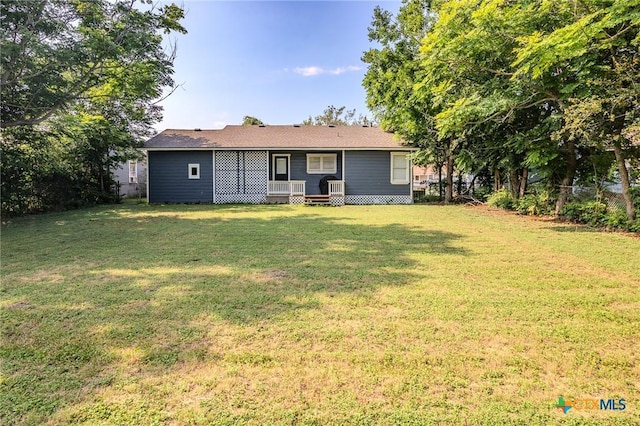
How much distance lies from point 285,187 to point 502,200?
9.36 m

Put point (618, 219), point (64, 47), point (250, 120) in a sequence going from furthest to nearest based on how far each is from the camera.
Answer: point (250, 120) < point (618, 219) < point (64, 47)

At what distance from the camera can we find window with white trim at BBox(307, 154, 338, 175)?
55.4 feet

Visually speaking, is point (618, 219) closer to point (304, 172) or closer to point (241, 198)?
point (304, 172)

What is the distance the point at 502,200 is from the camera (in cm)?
1309

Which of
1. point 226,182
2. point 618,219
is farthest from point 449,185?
point 226,182

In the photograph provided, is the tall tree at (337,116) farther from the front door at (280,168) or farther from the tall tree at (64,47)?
the tall tree at (64,47)

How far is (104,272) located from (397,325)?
4.01 metres

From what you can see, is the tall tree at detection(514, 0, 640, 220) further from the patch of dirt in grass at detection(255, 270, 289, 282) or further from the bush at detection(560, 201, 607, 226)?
the patch of dirt in grass at detection(255, 270, 289, 282)

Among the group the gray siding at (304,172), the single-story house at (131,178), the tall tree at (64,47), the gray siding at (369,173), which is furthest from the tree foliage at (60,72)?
the gray siding at (369,173)

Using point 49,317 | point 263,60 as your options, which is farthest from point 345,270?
point 263,60

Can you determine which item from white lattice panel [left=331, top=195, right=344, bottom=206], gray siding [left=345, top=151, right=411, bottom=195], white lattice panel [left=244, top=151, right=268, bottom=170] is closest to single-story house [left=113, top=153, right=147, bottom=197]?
white lattice panel [left=244, top=151, right=268, bottom=170]

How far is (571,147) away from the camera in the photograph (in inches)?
384
